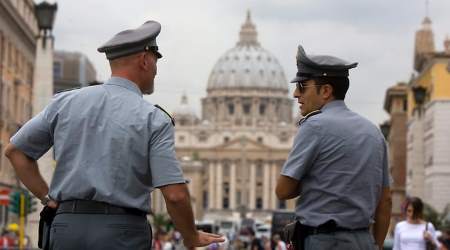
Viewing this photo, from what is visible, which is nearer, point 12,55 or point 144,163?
point 144,163

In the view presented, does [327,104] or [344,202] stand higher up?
[327,104]

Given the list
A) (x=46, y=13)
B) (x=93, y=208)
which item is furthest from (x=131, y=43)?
(x=46, y=13)

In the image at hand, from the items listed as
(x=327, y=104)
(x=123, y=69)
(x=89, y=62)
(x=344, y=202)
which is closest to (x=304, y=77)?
(x=327, y=104)

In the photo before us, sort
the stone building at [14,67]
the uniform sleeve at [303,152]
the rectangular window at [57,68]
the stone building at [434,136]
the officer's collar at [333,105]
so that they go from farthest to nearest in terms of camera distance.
Answer: the rectangular window at [57,68], the stone building at [434,136], the stone building at [14,67], the officer's collar at [333,105], the uniform sleeve at [303,152]

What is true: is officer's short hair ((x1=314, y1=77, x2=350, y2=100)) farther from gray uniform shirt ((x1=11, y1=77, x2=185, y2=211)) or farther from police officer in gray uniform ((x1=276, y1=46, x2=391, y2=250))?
gray uniform shirt ((x1=11, y1=77, x2=185, y2=211))

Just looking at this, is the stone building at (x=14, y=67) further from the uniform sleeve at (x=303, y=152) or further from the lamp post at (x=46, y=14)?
the uniform sleeve at (x=303, y=152)

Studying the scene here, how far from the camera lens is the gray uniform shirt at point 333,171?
709 centimetres

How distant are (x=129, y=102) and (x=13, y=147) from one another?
587 mm

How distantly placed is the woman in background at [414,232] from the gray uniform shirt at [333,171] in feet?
13.5

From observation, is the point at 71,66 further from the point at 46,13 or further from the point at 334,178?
the point at 334,178

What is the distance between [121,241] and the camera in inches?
244

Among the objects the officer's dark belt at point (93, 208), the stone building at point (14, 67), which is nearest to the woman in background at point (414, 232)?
the officer's dark belt at point (93, 208)

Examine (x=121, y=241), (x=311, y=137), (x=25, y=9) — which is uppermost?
(x=25, y=9)

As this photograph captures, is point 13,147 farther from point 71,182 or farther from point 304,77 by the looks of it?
point 304,77
